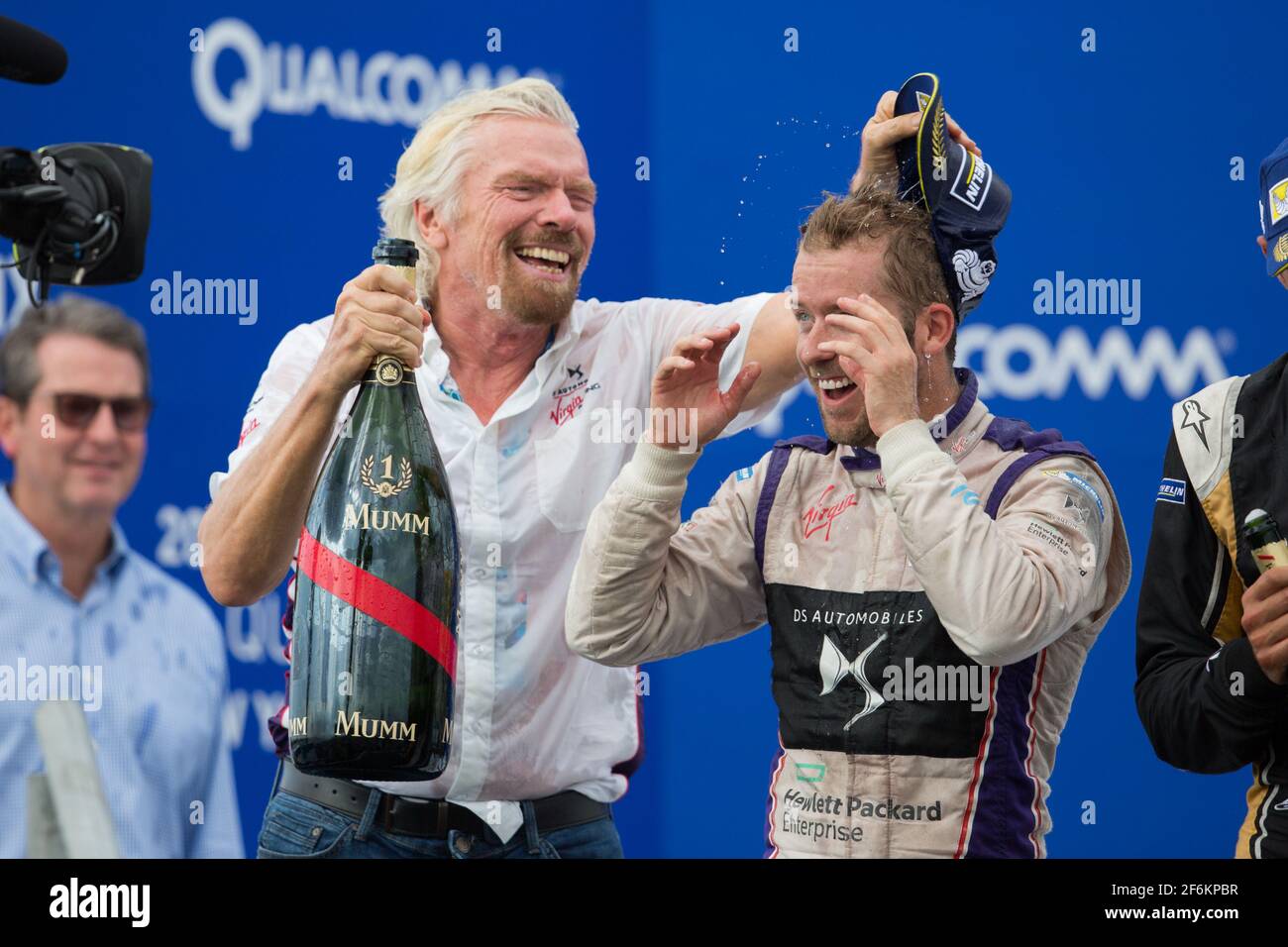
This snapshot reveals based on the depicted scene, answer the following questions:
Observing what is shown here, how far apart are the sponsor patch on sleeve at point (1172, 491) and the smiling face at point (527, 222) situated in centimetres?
79

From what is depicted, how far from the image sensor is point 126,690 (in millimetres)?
1716

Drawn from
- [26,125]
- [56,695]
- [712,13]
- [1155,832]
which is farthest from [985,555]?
[26,125]

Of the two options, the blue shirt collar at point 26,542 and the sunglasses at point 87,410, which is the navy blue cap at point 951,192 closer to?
the sunglasses at point 87,410

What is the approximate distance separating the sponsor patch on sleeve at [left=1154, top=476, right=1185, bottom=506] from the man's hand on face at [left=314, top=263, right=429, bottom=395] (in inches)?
32.0

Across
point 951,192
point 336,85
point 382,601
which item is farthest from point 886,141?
point 336,85

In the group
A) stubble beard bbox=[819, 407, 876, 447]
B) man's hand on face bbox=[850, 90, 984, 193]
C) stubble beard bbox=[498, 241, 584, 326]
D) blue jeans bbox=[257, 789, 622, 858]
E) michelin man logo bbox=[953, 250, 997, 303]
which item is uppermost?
man's hand on face bbox=[850, 90, 984, 193]

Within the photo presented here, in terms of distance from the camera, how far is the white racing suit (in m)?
1.63

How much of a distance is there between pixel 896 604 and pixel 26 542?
103 centimetres

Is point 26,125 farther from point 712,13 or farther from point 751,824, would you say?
point 751,824

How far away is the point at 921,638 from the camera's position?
1693mm

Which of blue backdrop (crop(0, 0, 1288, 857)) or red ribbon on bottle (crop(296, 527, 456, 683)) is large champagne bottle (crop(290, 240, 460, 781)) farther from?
blue backdrop (crop(0, 0, 1288, 857))

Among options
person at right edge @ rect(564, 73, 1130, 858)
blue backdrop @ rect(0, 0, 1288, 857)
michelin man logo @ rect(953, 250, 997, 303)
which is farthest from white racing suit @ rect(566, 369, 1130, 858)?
blue backdrop @ rect(0, 0, 1288, 857)

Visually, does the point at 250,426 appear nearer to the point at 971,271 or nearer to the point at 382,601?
the point at 382,601

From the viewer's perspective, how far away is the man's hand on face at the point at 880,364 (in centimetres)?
169
